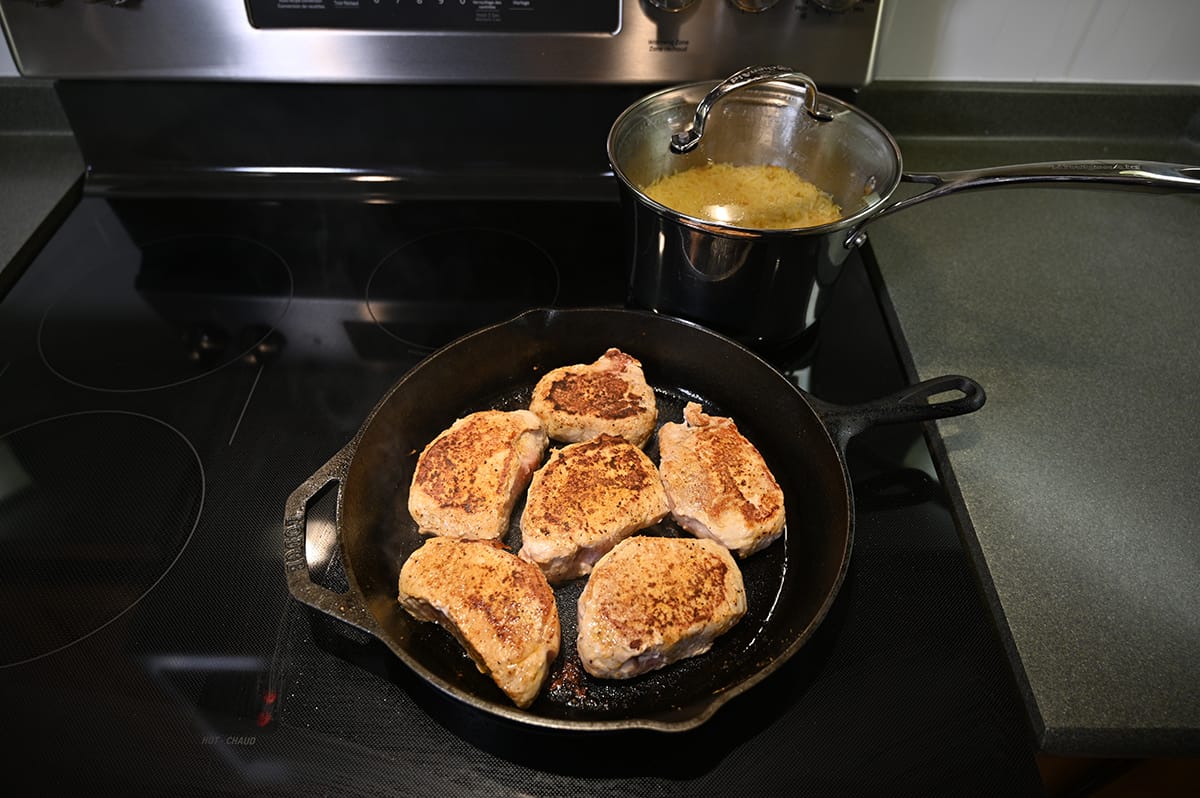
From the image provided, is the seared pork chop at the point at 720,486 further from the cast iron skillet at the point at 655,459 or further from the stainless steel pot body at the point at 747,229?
the stainless steel pot body at the point at 747,229

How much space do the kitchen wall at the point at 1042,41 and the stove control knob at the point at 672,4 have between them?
36cm

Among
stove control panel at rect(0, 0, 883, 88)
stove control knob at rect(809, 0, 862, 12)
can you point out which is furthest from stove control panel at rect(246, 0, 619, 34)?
stove control knob at rect(809, 0, 862, 12)

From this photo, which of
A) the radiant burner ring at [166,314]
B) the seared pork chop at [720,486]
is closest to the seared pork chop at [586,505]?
the seared pork chop at [720,486]

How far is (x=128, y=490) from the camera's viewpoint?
104 centimetres

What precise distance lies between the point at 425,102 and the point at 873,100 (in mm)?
866

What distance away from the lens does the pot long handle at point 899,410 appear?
3.27ft

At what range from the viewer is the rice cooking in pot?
1.19m

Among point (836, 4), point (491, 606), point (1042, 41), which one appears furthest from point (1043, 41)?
point (491, 606)

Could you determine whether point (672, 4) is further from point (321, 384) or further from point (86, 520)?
point (86, 520)

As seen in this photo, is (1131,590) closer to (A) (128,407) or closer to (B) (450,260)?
(B) (450,260)

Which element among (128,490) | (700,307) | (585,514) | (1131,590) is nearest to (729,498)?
(585,514)

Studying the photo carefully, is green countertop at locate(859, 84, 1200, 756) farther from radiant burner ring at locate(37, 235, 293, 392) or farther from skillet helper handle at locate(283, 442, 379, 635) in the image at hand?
radiant burner ring at locate(37, 235, 293, 392)

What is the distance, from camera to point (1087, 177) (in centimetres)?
98

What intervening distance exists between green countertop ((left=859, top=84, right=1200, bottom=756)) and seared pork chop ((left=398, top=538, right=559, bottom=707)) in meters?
0.54
